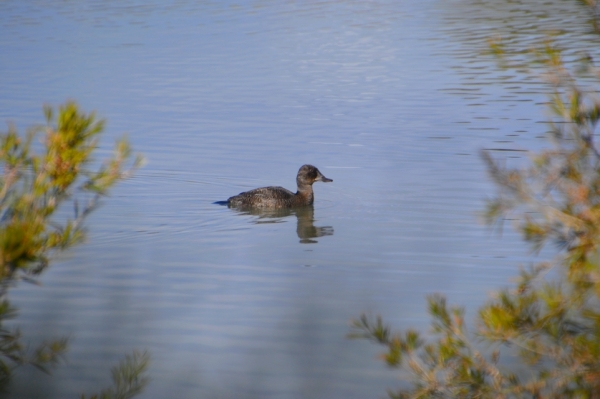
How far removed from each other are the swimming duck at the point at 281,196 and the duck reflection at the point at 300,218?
0.06 meters

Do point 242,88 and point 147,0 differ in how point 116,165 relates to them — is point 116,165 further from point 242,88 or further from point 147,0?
point 147,0

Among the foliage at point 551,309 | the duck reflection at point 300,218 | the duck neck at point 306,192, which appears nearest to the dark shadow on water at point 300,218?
the duck reflection at point 300,218

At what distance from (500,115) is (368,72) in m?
6.95

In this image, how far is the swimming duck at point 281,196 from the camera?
1177 centimetres

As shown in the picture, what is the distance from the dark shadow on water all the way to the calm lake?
44 mm

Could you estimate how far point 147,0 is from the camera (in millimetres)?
41531

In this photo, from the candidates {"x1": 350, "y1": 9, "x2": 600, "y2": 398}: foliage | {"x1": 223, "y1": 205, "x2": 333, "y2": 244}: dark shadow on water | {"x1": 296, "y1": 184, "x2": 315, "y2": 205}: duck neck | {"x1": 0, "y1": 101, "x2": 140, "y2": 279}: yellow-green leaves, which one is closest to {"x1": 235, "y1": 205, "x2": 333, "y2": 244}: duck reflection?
{"x1": 223, "y1": 205, "x2": 333, "y2": 244}: dark shadow on water

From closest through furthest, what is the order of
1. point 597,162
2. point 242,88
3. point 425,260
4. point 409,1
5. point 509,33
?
point 597,162 → point 425,260 → point 242,88 → point 509,33 → point 409,1

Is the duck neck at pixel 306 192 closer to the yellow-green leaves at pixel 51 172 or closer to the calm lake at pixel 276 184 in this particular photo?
the calm lake at pixel 276 184

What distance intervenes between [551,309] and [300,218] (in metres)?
8.46

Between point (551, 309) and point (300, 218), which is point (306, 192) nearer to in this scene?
point (300, 218)

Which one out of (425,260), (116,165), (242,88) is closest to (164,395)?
(116,165)

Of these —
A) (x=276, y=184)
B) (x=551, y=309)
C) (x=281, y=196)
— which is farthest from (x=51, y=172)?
(x=276, y=184)

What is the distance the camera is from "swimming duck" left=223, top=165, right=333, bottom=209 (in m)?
11.8
